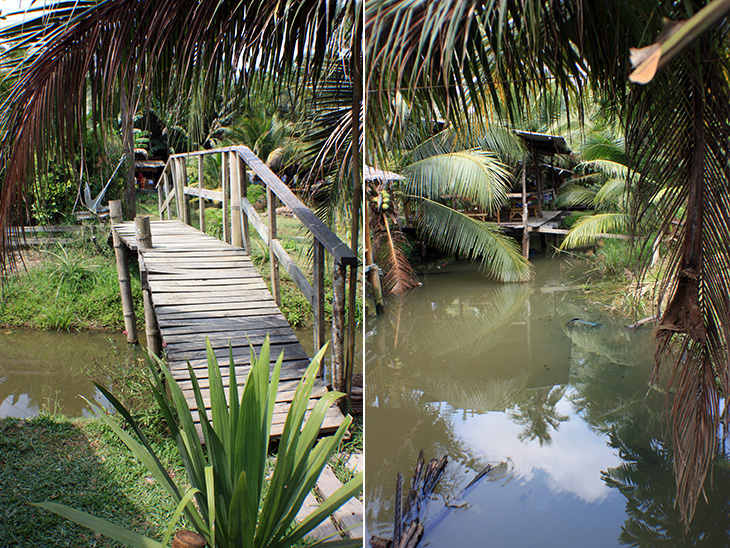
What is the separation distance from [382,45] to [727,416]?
86 centimetres

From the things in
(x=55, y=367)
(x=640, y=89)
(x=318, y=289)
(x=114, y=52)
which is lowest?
(x=55, y=367)

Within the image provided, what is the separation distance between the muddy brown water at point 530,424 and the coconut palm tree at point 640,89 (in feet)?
1.46

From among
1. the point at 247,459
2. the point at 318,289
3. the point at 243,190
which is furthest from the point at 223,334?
the point at 247,459

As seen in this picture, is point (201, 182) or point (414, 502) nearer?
point (414, 502)

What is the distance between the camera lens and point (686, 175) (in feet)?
3.26

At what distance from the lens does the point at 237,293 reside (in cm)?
334

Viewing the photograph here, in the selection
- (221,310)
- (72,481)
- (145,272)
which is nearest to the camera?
(72,481)

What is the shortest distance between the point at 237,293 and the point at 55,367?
251 cm

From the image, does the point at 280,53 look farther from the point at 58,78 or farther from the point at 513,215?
the point at 513,215

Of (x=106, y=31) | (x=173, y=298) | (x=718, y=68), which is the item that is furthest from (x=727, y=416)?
(x=173, y=298)

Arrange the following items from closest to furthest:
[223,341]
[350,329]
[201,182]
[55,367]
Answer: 1. [350,329]
2. [223,341]
3. [201,182]
4. [55,367]

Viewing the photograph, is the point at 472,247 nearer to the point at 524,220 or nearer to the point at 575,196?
the point at 524,220

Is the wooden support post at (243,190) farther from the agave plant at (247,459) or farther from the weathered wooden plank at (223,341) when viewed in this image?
the agave plant at (247,459)

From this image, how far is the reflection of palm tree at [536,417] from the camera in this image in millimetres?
1688
